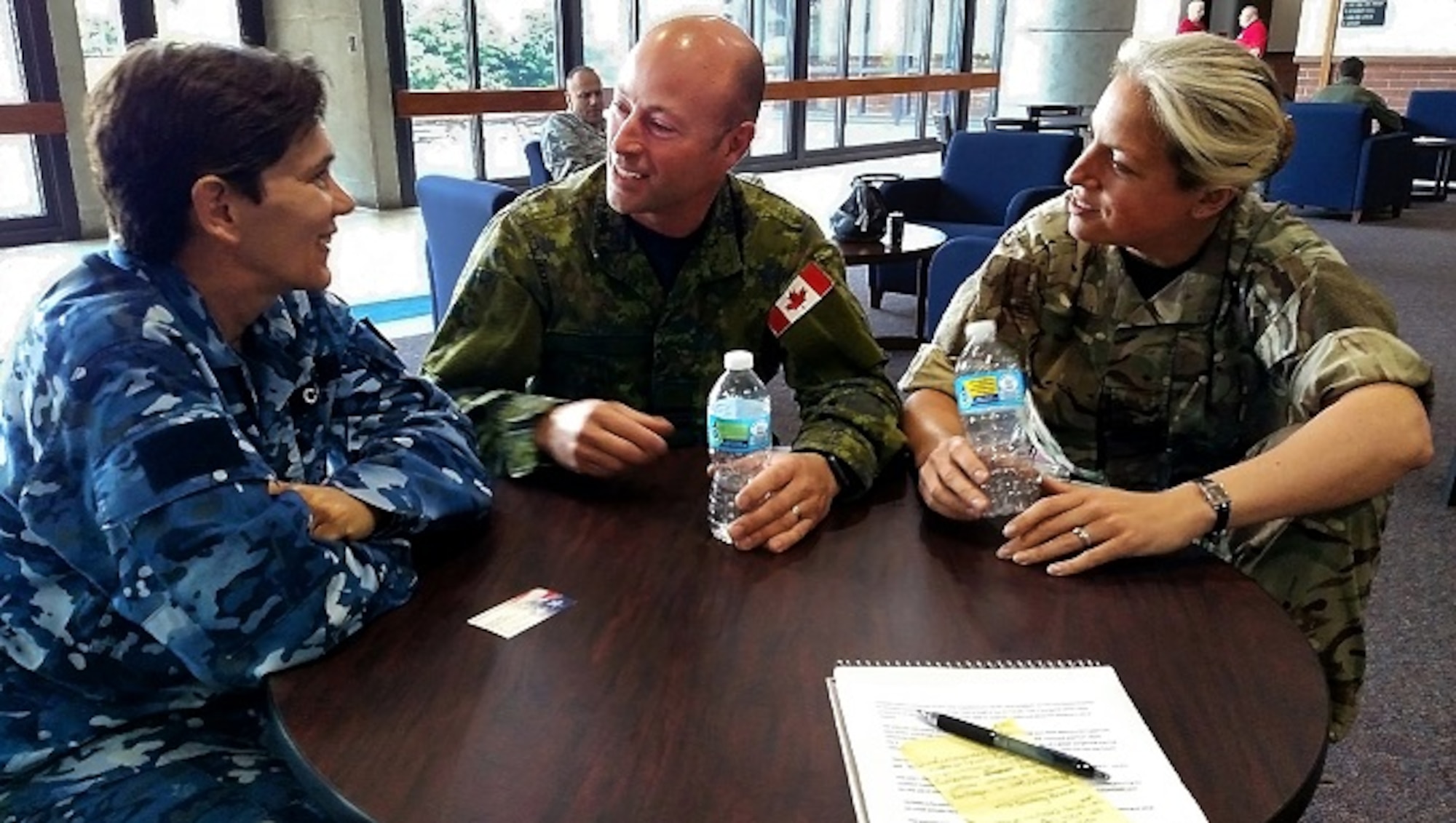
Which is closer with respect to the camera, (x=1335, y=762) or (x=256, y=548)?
(x=256, y=548)

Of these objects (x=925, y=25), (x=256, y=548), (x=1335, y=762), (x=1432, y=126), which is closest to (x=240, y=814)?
(x=256, y=548)

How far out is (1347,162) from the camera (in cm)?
848

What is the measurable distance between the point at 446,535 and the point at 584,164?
15.4 feet

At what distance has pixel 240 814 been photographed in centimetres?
111

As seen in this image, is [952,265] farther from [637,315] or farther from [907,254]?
[637,315]

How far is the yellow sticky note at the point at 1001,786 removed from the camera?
87 cm

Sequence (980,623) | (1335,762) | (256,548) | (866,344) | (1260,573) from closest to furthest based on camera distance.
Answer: (256,548) < (980,623) < (1260,573) < (866,344) < (1335,762)

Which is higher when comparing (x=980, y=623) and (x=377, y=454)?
(x=377, y=454)

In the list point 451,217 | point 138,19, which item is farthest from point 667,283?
point 138,19

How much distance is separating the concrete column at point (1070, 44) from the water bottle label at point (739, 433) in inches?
463

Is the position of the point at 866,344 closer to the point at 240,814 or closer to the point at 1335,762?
the point at 240,814

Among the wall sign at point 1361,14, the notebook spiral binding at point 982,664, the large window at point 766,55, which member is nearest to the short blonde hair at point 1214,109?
the notebook spiral binding at point 982,664

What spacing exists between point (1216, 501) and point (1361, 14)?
11.6m

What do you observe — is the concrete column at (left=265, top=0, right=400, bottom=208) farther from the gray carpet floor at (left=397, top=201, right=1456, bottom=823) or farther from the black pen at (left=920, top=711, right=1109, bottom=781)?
the black pen at (left=920, top=711, right=1109, bottom=781)
